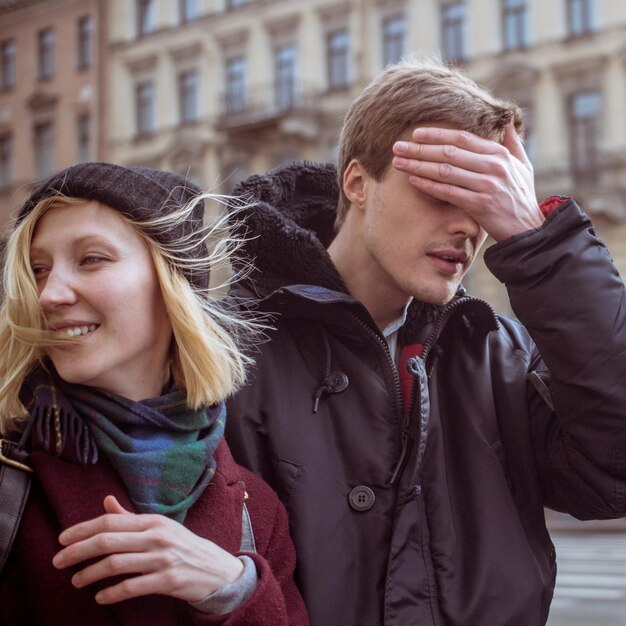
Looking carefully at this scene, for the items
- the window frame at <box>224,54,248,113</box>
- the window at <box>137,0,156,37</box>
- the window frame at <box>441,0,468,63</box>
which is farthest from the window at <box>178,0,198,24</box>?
the window frame at <box>441,0,468,63</box>

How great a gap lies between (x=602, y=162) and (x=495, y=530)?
1664cm

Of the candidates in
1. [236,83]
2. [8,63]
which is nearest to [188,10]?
[236,83]

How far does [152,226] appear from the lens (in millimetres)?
1848

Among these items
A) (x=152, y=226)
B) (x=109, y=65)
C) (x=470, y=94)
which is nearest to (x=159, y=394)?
(x=152, y=226)

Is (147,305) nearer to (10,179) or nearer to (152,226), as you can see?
(152,226)

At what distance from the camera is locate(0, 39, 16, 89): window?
94.0 feet

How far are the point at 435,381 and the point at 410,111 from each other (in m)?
0.55

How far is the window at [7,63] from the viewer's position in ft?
94.0

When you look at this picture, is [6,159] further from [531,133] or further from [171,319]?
[171,319]

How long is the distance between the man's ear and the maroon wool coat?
0.76 m

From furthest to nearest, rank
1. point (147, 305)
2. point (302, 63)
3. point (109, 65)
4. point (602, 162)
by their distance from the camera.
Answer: point (109, 65)
point (302, 63)
point (602, 162)
point (147, 305)

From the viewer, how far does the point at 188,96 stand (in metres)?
24.3

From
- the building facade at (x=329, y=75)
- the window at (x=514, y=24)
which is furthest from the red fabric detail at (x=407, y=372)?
the window at (x=514, y=24)

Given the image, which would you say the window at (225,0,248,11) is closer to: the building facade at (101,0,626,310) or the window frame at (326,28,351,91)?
the building facade at (101,0,626,310)
